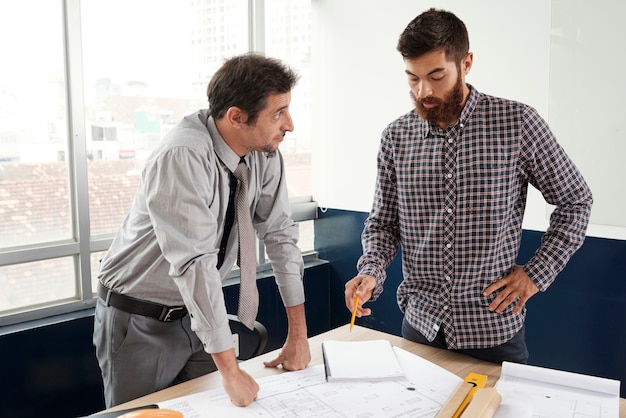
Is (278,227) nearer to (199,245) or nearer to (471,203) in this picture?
(199,245)

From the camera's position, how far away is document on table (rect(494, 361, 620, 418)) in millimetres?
1298

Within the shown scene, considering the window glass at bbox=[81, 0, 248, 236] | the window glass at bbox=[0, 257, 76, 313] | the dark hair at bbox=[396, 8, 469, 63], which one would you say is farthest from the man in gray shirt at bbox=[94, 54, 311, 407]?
the window glass at bbox=[81, 0, 248, 236]

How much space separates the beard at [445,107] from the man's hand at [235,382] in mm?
886

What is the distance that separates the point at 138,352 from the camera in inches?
69.9

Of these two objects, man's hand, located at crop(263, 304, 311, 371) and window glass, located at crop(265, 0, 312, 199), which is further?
Result: window glass, located at crop(265, 0, 312, 199)

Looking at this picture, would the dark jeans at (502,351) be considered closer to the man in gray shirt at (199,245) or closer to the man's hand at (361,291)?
the man's hand at (361,291)

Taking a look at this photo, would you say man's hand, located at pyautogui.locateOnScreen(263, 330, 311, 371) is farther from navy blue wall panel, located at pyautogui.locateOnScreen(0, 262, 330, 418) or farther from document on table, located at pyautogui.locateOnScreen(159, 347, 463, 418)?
navy blue wall panel, located at pyautogui.locateOnScreen(0, 262, 330, 418)

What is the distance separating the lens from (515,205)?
1726 mm

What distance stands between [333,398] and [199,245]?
49 cm

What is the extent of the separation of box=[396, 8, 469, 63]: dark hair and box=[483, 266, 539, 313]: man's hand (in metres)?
0.65

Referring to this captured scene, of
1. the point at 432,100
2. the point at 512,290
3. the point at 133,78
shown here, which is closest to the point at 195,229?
the point at 432,100

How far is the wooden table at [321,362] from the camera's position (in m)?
1.45

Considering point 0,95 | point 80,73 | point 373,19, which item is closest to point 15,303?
point 0,95

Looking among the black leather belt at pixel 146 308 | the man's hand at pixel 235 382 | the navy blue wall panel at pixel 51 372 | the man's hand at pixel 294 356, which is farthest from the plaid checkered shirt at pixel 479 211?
the navy blue wall panel at pixel 51 372
